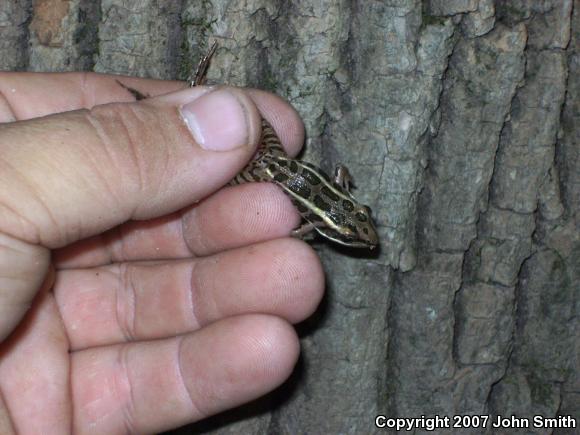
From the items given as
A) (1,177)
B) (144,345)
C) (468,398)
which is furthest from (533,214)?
(1,177)

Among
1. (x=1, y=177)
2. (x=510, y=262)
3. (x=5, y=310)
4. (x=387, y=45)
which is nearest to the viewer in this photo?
(x=1, y=177)

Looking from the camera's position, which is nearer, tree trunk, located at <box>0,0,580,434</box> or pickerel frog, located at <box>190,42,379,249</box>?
tree trunk, located at <box>0,0,580,434</box>

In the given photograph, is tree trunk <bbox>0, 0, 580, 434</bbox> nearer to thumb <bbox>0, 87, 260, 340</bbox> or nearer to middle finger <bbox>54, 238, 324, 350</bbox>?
middle finger <bbox>54, 238, 324, 350</bbox>

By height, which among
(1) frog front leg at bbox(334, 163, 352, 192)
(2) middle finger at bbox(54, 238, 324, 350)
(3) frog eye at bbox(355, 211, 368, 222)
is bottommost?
(2) middle finger at bbox(54, 238, 324, 350)

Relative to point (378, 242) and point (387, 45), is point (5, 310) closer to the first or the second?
point (378, 242)

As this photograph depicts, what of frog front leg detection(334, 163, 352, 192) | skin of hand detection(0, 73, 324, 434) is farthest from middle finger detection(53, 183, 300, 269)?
frog front leg detection(334, 163, 352, 192)

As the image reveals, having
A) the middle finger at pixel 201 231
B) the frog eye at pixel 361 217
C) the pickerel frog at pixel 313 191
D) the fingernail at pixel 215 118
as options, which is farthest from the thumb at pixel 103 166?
the frog eye at pixel 361 217

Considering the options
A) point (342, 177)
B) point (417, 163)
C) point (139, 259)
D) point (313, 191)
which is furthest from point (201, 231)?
point (417, 163)
